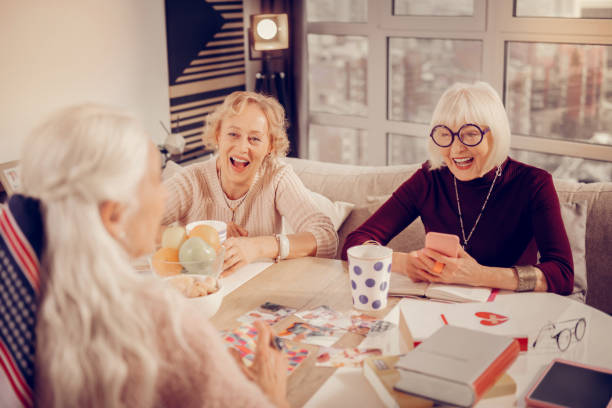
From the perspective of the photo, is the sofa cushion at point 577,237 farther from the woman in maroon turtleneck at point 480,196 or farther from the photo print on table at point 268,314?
the photo print on table at point 268,314

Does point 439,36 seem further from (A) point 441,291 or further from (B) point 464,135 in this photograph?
(A) point 441,291

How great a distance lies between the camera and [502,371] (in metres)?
1.09

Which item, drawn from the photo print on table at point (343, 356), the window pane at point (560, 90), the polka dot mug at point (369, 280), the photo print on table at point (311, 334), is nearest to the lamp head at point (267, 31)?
the window pane at point (560, 90)

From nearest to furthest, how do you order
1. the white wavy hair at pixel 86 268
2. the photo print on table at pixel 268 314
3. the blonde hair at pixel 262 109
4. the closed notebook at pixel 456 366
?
the white wavy hair at pixel 86 268 < the closed notebook at pixel 456 366 < the photo print on table at pixel 268 314 < the blonde hair at pixel 262 109

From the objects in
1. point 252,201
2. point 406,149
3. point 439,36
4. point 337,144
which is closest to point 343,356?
point 252,201

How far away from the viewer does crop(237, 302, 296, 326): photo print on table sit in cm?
145

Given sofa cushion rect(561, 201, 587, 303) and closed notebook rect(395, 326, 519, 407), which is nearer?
closed notebook rect(395, 326, 519, 407)

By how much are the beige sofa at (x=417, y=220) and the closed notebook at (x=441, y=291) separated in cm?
74

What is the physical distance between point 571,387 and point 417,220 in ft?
4.67

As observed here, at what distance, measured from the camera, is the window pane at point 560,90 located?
3.37 meters

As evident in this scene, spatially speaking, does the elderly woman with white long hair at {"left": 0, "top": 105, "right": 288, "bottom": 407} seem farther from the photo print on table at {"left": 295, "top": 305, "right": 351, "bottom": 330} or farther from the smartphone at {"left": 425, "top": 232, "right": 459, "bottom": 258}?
the smartphone at {"left": 425, "top": 232, "right": 459, "bottom": 258}

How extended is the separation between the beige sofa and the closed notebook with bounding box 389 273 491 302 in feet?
2.41

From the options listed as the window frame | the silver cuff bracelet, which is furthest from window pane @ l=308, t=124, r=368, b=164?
the silver cuff bracelet

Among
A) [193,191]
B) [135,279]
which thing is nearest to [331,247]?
[193,191]
